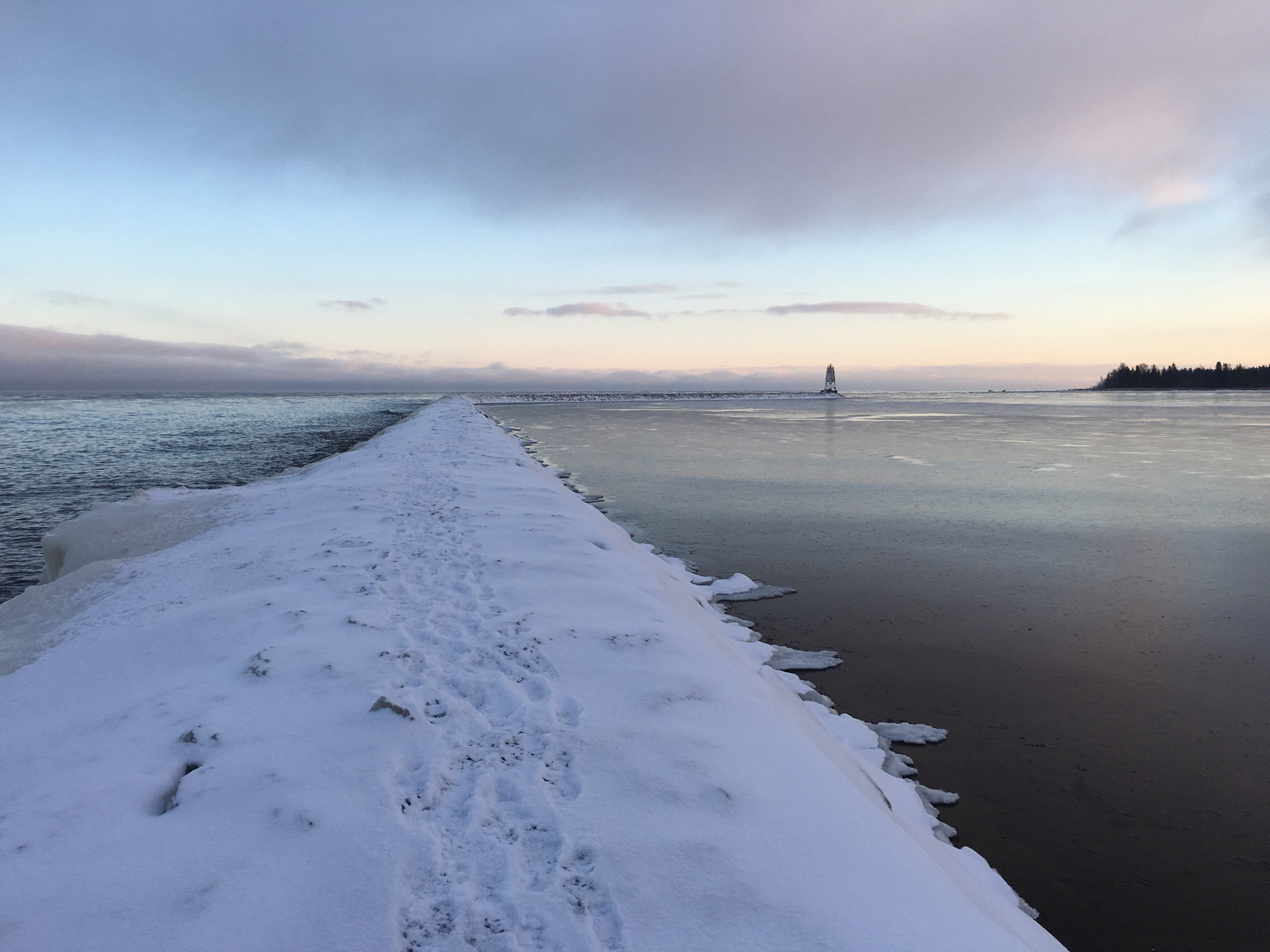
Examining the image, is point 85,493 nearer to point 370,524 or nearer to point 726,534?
point 370,524

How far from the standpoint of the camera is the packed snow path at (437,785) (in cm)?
227

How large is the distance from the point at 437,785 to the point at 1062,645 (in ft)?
21.1

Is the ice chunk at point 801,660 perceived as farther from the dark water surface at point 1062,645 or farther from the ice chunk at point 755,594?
the ice chunk at point 755,594

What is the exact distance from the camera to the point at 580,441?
30.3m

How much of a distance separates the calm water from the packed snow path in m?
6.68

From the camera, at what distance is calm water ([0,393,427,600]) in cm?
1201

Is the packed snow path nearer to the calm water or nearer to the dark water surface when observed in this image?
the dark water surface

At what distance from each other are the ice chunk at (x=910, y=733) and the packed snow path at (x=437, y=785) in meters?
0.30

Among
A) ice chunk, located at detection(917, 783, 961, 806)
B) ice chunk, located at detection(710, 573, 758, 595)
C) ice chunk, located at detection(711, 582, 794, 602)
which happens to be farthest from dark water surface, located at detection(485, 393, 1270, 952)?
ice chunk, located at detection(710, 573, 758, 595)

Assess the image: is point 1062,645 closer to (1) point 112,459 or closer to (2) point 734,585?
(2) point 734,585

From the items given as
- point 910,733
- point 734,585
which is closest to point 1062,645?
point 910,733

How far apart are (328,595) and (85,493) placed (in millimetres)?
14600

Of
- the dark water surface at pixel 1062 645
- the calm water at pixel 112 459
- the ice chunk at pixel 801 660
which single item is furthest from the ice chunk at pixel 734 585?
the calm water at pixel 112 459

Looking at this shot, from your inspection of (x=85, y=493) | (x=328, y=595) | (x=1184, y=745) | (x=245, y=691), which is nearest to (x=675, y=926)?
(x=245, y=691)
